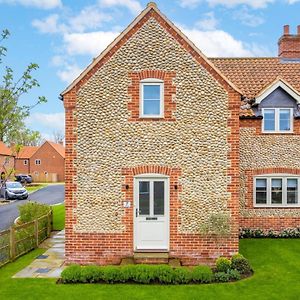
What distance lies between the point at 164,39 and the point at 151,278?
337 inches

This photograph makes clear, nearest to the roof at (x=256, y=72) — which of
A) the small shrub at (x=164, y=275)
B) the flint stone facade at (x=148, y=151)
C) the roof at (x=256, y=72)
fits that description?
the roof at (x=256, y=72)

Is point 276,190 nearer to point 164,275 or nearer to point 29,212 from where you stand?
point 164,275

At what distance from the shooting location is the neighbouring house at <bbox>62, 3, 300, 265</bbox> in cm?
1479

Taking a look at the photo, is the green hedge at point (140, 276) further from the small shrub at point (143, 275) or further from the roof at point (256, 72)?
the roof at point (256, 72)

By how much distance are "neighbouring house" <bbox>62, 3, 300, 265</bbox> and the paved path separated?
2.56 ft

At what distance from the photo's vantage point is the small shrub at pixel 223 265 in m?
13.6

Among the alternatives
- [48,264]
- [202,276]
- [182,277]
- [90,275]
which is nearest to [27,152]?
[48,264]

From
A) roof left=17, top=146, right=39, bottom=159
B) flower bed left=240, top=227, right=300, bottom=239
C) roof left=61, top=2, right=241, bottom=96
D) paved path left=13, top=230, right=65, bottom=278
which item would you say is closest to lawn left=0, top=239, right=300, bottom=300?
paved path left=13, top=230, right=65, bottom=278

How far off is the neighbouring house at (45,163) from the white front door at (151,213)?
215ft

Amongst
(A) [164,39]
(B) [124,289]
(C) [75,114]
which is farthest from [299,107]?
(B) [124,289]

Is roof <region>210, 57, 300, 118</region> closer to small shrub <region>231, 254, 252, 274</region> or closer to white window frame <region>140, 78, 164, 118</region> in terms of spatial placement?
white window frame <region>140, 78, 164, 118</region>

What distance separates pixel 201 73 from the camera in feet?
49.0

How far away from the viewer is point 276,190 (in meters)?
20.0

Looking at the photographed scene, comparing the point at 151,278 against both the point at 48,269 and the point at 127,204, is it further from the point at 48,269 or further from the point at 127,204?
the point at 48,269
